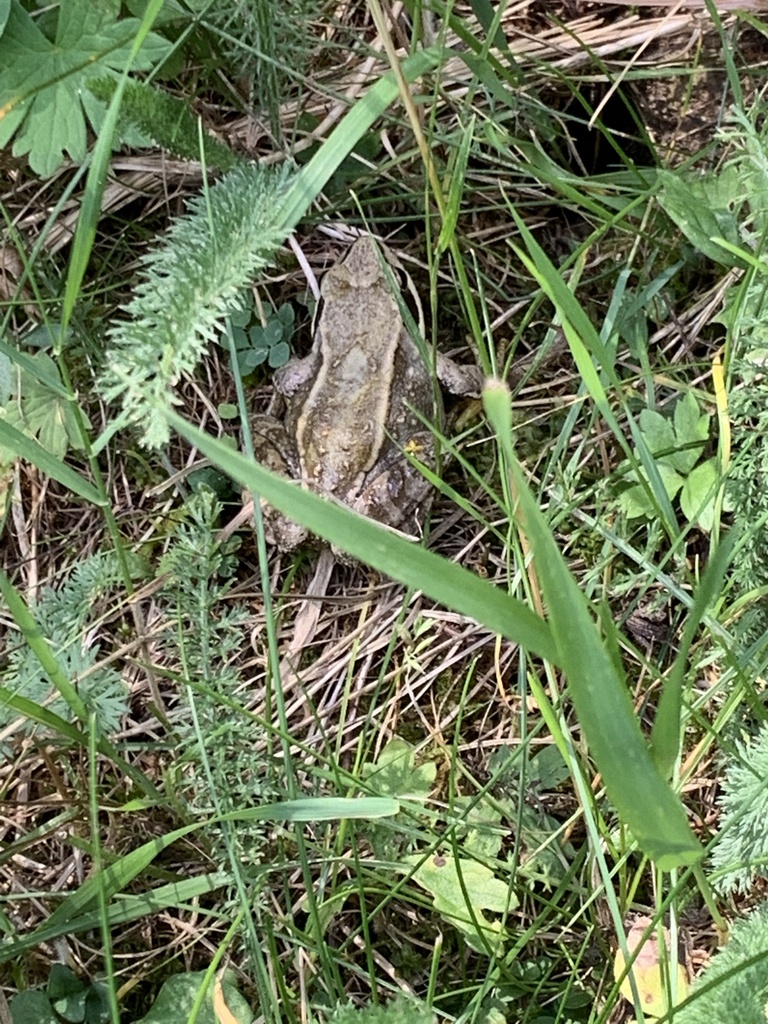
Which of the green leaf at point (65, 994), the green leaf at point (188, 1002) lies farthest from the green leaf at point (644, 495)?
the green leaf at point (65, 994)

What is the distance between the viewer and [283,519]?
2.34 meters

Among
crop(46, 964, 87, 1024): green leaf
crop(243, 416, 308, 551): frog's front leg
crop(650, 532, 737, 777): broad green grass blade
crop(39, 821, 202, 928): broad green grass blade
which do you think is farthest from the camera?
crop(243, 416, 308, 551): frog's front leg

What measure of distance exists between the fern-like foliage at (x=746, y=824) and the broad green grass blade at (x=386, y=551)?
1.00 meters

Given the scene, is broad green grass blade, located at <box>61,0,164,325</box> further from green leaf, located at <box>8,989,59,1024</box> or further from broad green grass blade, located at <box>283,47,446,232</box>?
green leaf, located at <box>8,989,59,1024</box>

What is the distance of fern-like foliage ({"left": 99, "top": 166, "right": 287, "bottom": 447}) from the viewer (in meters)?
1.44

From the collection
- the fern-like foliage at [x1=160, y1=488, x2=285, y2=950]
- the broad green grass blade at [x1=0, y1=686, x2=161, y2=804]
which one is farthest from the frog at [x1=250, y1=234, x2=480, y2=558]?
the broad green grass blade at [x1=0, y1=686, x2=161, y2=804]

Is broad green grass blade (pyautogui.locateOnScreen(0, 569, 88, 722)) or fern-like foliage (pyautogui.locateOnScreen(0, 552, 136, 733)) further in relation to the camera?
Answer: fern-like foliage (pyautogui.locateOnScreen(0, 552, 136, 733))

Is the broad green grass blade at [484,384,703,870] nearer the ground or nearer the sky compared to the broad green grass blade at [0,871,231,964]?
nearer the sky

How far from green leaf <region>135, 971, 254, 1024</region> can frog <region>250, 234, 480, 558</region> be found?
112 centimetres

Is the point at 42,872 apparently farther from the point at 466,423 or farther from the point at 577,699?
the point at 577,699

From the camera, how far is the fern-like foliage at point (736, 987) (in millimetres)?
1439

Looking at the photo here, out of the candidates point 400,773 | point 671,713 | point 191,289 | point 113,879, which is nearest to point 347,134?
point 191,289

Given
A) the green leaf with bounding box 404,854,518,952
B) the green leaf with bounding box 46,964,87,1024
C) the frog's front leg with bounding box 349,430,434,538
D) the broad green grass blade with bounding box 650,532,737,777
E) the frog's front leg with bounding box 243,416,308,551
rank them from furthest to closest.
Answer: the frog's front leg with bounding box 243,416,308,551 → the frog's front leg with bounding box 349,430,434,538 → the green leaf with bounding box 46,964,87,1024 → the green leaf with bounding box 404,854,518,952 → the broad green grass blade with bounding box 650,532,737,777

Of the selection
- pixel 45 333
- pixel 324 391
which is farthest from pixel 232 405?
pixel 45 333
